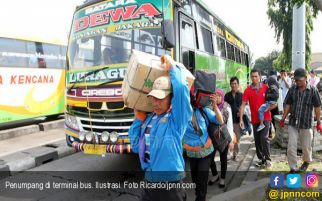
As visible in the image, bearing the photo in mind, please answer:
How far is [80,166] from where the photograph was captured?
6.45 meters

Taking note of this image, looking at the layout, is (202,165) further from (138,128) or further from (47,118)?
(47,118)

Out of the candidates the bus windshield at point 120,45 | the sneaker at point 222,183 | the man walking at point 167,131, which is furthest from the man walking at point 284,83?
the man walking at point 167,131

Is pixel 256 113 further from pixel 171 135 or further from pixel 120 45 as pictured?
pixel 171 135

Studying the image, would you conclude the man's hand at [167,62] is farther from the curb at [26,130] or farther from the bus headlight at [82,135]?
the curb at [26,130]

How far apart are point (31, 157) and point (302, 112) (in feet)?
17.2

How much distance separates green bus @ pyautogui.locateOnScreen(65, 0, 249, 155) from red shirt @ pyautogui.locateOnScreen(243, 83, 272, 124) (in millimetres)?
1130

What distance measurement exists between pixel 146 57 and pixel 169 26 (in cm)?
208

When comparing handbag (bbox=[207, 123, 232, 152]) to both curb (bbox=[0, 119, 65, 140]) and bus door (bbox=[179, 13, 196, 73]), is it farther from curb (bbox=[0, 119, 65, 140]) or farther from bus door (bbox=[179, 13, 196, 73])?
curb (bbox=[0, 119, 65, 140])

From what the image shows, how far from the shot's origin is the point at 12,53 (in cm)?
959

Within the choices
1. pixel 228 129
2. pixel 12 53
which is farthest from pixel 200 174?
→ pixel 12 53

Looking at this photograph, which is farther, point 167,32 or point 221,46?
point 221,46

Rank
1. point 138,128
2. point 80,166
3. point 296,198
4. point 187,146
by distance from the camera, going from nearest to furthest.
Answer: point 138,128 < point 187,146 < point 296,198 < point 80,166

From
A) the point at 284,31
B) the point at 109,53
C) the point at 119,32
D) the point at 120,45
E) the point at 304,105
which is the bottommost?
the point at 304,105

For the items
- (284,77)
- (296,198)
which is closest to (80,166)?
(296,198)
